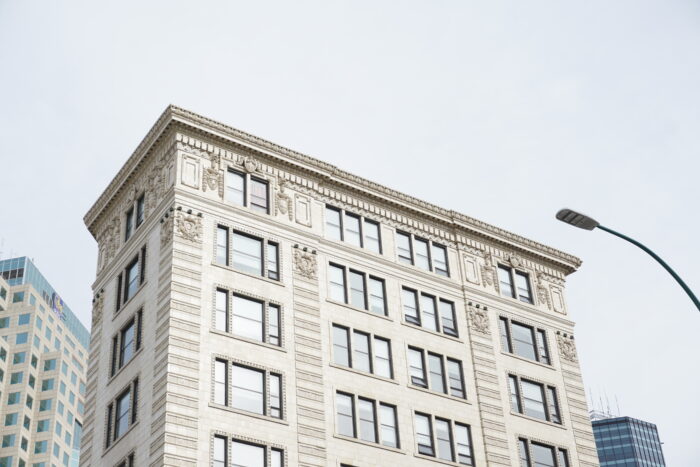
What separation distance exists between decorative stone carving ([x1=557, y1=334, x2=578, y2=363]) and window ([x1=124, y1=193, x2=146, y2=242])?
25974 millimetres

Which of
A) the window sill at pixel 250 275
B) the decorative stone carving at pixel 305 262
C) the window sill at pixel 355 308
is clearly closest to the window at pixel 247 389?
the window sill at pixel 250 275

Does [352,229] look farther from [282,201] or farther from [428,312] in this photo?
[428,312]

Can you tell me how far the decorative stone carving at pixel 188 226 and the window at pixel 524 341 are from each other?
1956cm

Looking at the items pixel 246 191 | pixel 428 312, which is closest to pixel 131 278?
pixel 246 191

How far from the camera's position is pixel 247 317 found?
53.8 m

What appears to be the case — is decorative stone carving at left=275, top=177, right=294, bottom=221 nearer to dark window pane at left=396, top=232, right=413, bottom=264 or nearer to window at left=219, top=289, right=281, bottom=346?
window at left=219, top=289, right=281, bottom=346

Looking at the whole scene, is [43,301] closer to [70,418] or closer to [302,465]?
[70,418]

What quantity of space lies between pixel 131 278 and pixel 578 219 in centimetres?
3013

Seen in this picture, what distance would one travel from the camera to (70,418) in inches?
6516

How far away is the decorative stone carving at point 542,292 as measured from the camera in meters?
67.9

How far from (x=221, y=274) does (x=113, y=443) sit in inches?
377

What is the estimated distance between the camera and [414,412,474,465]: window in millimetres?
56344

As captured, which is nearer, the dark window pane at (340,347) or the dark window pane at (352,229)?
the dark window pane at (340,347)

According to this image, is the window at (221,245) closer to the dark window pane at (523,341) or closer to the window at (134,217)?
the window at (134,217)
